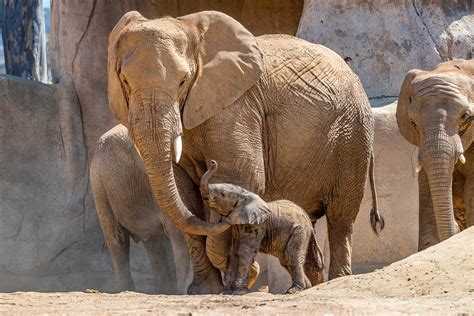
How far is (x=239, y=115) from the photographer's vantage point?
9.59 meters

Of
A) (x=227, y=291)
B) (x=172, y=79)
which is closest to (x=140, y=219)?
(x=227, y=291)

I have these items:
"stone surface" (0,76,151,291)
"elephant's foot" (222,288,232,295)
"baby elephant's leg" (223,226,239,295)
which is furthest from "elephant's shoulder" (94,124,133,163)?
"elephant's foot" (222,288,232,295)

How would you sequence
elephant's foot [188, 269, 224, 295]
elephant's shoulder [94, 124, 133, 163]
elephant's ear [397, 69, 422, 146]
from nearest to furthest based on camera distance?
elephant's foot [188, 269, 224, 295] → elephant's ear [397, 69, 422, 146] → elephant's shoulder [94, 124, 133, 163]

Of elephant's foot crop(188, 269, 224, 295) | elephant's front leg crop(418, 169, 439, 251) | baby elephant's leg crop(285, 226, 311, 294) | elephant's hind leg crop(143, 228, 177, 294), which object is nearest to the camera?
baby elephant's leg crop(285, 226, 311, 294)

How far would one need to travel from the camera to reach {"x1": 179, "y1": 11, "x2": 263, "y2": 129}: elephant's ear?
9.34 m

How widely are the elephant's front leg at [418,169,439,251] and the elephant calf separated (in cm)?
190

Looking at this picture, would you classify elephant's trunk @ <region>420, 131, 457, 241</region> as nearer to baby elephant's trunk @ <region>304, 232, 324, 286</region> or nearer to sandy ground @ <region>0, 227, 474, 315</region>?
baby elephant's trunk @ <region>304, 232, 324, 286</region>

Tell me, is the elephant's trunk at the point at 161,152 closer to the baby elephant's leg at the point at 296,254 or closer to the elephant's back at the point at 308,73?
the baby elephant's leg at the point at 296,254

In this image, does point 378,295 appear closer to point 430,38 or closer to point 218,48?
point 218,48

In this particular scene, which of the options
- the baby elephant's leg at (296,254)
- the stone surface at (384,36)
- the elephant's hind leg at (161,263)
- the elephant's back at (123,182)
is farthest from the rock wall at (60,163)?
the baby elephant's leg at (296,254)

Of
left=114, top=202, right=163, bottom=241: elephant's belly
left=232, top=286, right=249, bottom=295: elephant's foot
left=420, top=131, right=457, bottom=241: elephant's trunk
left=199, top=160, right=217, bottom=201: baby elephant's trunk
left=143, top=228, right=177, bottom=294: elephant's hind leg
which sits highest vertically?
left=199, top=160, right=217, bottom=201: baby elephant's trunk

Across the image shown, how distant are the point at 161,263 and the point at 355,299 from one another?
5.35 m

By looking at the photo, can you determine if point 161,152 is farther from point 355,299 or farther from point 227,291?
point 355,299

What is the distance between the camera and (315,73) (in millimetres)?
10188
